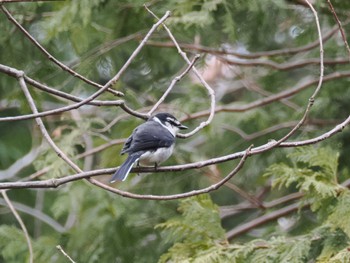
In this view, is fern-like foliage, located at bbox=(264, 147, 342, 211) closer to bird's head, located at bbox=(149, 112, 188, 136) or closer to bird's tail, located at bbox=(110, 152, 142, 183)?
bird's head, located at bbox=(149, 112, 188, 136)

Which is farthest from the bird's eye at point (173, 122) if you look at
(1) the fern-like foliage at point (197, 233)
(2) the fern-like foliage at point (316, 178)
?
(2) the fern-like foliage at point (316, 178)

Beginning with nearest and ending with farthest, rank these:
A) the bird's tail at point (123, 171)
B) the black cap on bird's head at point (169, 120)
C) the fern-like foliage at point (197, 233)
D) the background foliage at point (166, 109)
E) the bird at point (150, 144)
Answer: the bird's tail at point (123, 171) < the bird at point (150, 144) < the fern-like foliage at point (197, 233) < the black cap on bird's head at point (169, 120) < the background foliage at point (166, 109)

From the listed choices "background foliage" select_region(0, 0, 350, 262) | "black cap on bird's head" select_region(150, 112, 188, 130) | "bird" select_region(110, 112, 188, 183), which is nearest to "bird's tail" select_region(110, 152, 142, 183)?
"bird" select_region(110, 112, 188, 183)

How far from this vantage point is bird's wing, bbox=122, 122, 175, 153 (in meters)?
4.66

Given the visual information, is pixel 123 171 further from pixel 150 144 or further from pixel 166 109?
pixel 166 109

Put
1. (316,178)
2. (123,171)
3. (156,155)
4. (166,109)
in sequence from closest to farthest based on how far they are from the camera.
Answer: (123,171)
(156,155)
(316,178)
(166,109)

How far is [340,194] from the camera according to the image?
470cm

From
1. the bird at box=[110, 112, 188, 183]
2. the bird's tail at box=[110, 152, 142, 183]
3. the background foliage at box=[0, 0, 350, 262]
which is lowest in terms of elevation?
the background foliage at box=[0, 0, 350, 262]

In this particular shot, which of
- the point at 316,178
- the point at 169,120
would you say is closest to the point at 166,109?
the point at 169,120

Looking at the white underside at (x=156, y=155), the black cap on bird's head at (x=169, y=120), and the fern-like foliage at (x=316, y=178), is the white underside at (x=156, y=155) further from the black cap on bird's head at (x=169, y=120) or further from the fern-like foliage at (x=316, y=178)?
the fern-like foliage at (x=316, y=178)

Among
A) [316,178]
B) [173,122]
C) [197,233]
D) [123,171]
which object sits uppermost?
A: [123,171]

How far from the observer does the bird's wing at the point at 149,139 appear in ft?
15.3

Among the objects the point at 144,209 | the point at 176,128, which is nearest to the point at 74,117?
the point at 144,209

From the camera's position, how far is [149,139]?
4691 millimetres
